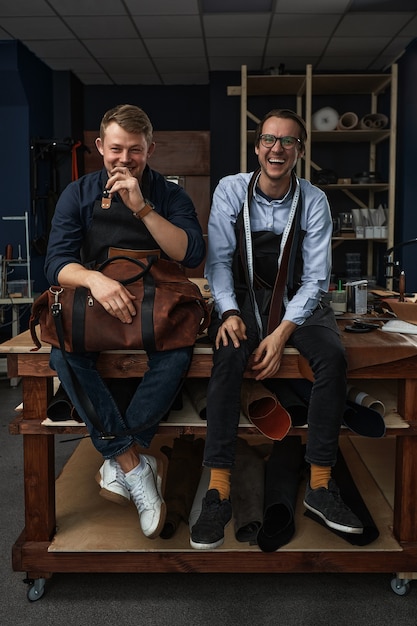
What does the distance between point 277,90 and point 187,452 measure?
449cm

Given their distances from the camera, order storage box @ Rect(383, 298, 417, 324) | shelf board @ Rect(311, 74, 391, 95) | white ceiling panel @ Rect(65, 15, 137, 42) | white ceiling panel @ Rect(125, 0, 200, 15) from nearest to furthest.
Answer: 1. storage box @ Rect(383, 298, 417, 324)
2. white ceiling panel @ Rect(125, 0, 200, 15)
3. white ceiling panel @ Rect(65, 15, 137, 42)
4. shelf board @ Rect(311, 74, 391, 95)

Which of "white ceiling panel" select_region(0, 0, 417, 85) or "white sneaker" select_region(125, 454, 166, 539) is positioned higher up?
"white ceiling panel" select_region(0, 0, 417, 85)

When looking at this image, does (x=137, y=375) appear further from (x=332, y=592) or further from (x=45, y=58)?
(x=45, y=58)

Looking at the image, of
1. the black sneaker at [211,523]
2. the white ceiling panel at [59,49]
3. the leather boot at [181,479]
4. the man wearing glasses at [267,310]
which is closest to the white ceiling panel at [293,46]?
the white ceiling panel at [59,49]

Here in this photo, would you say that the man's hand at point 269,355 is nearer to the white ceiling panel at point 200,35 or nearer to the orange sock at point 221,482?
the orange sock at point 221,482

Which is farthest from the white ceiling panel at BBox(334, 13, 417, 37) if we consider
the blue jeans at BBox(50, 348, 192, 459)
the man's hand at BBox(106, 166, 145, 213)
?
the blue jeans at BBox(50, 348, 192, 459)

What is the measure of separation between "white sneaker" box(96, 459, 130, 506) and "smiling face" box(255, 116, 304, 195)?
1.07 metres

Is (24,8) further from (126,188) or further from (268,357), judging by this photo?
(268,357)

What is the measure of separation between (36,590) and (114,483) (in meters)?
0.40

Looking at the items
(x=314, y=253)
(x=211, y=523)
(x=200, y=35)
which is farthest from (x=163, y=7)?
(x=211, y=523)

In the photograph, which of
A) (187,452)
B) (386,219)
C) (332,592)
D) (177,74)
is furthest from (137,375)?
(177,74)

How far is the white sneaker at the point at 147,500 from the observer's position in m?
1.76

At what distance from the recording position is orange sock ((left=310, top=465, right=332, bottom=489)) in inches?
69.2

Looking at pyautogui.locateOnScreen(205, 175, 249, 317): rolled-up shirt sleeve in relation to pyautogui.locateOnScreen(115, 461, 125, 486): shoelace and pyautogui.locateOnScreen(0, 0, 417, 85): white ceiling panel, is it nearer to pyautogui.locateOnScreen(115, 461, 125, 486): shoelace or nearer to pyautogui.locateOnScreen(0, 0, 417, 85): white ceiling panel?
pyautogui.locateOnScreen(115, 461, 125, 486): shoelace
